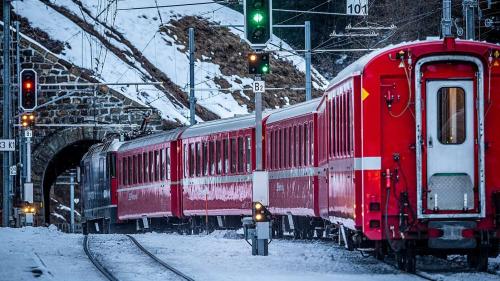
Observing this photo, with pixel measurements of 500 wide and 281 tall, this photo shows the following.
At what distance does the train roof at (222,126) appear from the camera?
34.3m

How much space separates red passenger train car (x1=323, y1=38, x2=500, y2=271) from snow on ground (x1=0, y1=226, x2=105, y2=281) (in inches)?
174

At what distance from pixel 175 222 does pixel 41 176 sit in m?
16.2

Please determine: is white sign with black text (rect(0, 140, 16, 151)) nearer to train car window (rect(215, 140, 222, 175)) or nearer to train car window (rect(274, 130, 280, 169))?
train car window (rect(215, 140, 222, 175))

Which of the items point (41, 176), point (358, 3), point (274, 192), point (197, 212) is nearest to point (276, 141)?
point (274, 192)

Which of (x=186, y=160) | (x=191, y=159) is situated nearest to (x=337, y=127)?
(x=191, y=159)

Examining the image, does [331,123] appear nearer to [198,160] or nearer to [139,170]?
[198,160]

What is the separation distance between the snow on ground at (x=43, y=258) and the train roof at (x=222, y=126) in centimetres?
454

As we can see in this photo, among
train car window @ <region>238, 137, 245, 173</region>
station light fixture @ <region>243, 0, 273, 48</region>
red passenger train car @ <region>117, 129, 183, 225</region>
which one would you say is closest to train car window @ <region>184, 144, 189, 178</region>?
red passenger train car @ <region>117, 129, 183, 225</region>

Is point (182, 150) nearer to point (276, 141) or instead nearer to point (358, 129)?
point (276, 141)

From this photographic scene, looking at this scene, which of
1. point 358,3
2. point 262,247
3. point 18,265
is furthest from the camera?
point 358,3

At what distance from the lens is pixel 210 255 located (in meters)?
26.2

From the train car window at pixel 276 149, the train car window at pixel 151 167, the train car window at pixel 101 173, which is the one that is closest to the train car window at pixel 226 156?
the train car window at pixel 276 149

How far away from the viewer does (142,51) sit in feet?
270

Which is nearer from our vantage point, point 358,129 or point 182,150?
point 358,129
